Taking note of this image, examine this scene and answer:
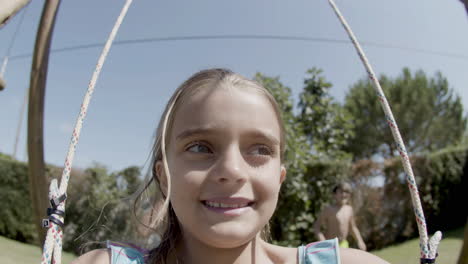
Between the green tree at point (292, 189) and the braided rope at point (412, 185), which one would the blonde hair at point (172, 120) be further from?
the green tree at point (292, 189)

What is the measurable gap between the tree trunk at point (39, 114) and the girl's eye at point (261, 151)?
1.45 m

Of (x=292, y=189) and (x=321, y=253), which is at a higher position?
(x=292, y=189)

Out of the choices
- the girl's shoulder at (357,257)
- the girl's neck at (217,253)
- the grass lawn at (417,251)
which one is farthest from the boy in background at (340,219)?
the girl's neck at (217,253)

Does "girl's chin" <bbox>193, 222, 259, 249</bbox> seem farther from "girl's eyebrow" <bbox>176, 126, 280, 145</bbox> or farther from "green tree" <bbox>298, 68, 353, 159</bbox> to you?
"green tree" <bbox>298, 68, 353, 159</bbox>

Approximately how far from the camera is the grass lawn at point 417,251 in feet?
18.8

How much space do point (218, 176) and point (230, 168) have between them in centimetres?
4

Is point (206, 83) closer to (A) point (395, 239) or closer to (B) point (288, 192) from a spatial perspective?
(B) point (288, 192)

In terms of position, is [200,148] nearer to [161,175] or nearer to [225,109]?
[225,109]

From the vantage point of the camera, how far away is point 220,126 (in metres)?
0.93

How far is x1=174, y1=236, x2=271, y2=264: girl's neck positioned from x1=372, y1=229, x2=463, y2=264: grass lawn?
14.8 ft

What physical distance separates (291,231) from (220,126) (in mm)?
6341

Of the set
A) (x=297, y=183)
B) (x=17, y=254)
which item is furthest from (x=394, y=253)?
(x=17, y=254)

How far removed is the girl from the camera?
2.96 feet

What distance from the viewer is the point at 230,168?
89 centimetres
